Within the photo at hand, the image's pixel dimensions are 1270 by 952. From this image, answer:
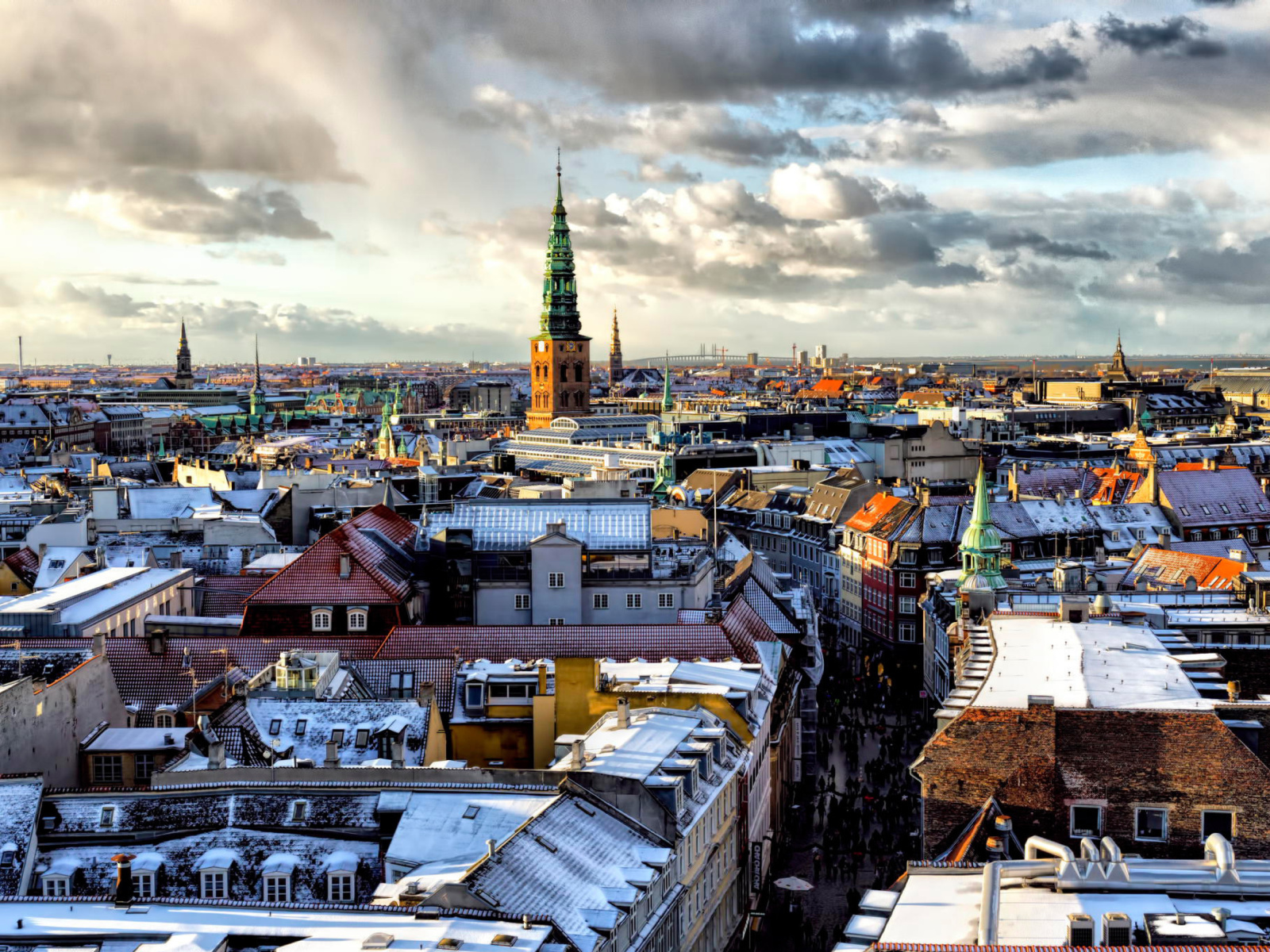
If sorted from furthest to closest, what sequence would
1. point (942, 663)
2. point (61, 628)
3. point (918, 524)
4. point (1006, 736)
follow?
point (918, 524) → point (942, 663) → point (61, 628) → point (1006, 736)

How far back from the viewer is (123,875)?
3603 cm

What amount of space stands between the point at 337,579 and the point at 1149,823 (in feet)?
122

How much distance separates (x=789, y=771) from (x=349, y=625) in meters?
18.8

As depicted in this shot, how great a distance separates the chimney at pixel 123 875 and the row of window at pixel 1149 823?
2184 cm

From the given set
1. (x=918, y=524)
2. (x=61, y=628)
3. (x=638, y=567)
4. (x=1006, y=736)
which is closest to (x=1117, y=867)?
(x=1006, y=736)

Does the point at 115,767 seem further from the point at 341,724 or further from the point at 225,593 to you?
the point at 225,593

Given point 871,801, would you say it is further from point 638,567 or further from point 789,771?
point 638,567

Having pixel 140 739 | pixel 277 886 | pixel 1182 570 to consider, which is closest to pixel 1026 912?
pixel 277 886

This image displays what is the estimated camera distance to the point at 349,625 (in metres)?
64.8

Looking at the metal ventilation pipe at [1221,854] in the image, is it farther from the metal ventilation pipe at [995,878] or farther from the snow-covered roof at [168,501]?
the snow-covered roof at [168,501]

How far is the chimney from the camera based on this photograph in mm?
35781

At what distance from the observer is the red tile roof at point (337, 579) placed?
213 feet

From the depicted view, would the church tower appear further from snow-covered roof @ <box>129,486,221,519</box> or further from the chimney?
the chimney

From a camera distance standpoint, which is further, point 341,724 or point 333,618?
point 333,618
